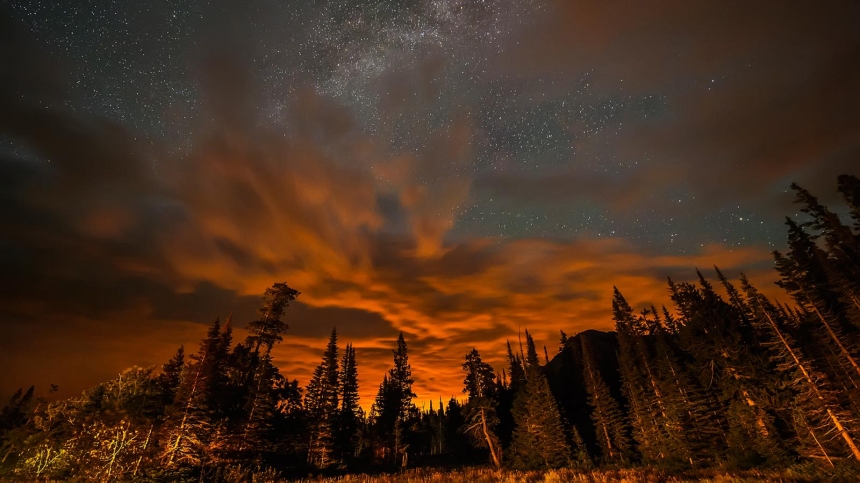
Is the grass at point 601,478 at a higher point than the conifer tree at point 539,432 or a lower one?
lower

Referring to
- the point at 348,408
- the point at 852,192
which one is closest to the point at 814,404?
the point at 852,192

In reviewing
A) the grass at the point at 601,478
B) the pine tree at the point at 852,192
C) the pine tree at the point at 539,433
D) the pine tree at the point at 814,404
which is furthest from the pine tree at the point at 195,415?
the pine tree at the point at 852,192

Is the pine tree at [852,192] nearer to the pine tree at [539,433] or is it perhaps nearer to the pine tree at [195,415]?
the pine tree at [539,433]

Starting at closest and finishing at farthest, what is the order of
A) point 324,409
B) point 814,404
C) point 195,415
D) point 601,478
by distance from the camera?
point 601,478
point 814,404
point 195,415
point 324,409

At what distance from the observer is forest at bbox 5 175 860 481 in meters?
29.4

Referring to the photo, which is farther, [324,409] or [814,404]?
[324,409]

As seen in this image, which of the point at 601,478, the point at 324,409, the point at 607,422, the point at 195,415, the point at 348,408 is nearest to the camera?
the point at 601,478

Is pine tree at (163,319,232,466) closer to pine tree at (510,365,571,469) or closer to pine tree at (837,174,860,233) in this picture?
→ pine tree at (510,365,571,469)

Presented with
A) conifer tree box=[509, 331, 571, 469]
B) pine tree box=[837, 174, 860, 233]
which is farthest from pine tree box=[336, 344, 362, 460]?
pine tree box=[837, 174, 860, 233]

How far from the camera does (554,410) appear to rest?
5350 cm

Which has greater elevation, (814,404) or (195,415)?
(195,415)

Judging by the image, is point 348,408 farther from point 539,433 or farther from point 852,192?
point 852,192

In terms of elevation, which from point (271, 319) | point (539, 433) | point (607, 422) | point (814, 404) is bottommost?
point (814, 404)

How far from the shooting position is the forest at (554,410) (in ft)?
96.5
